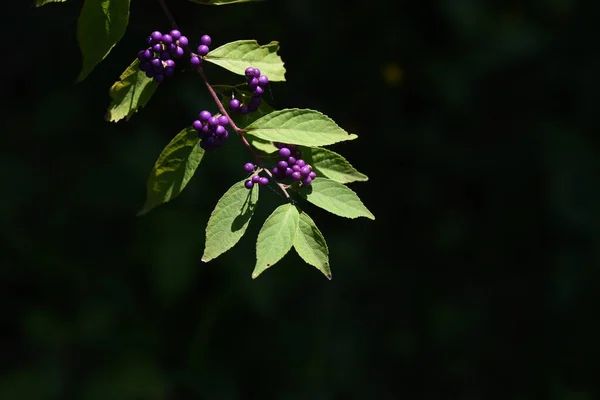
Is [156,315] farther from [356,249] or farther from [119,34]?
[119,34]

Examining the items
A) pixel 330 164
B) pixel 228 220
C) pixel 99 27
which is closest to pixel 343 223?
pixel 330 164

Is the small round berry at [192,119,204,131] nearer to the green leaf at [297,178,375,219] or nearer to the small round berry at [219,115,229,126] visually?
the small round berry at [219,115,229,126]

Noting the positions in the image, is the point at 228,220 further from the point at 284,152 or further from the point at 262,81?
the point at 262,81

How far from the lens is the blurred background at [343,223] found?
3.43 metres

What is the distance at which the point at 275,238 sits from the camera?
155 centimetres

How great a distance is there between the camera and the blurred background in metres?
3.43

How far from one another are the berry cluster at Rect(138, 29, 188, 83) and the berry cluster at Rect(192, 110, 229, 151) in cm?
13

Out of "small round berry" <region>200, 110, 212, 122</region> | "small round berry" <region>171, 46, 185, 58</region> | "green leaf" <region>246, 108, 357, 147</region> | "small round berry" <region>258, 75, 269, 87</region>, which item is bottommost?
"green leaf" <region>246, 108, 357, 147</region>

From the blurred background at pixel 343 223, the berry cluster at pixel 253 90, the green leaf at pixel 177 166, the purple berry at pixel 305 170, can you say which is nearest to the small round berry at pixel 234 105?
the berry cluster at pixel 253 90

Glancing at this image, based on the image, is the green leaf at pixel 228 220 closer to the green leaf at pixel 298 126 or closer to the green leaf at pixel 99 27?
the green leaf at pixel 298 126

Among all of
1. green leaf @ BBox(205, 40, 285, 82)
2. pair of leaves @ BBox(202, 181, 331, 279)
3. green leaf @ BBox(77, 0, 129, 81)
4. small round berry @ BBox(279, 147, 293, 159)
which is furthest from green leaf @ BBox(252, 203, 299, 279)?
green leaf @ BBox(77, 0, 129, 81)

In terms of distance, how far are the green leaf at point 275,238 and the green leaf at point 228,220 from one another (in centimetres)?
5

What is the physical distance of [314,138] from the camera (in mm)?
1570

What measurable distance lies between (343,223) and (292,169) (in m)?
2.41
